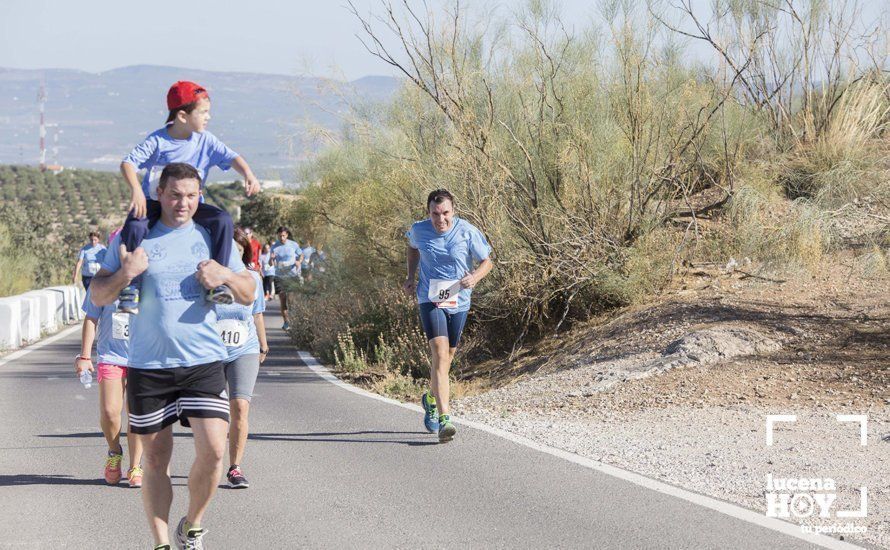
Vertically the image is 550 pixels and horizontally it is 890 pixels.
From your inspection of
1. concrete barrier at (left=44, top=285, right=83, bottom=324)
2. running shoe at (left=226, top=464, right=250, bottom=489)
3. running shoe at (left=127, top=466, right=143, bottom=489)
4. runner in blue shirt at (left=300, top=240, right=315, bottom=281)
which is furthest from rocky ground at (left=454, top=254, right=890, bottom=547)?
concrete barrier at (left=44, top=285, right=83, bottom=324)

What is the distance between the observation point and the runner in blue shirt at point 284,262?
2389cm

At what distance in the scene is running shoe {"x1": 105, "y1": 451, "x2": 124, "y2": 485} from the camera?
8.21 meters

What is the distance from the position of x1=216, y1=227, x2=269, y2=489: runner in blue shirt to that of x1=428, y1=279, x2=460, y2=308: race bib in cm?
184

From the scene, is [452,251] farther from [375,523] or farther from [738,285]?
[738,285]

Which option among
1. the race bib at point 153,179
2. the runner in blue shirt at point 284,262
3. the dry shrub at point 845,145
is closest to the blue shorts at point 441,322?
the race bib at point 153,179

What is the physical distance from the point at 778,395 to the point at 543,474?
10.7 ft

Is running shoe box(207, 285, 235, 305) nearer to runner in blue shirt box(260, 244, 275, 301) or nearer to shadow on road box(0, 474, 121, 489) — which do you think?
shadow on road box(0, 474, 121, 489)

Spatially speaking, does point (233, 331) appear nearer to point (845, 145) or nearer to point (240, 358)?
point (240, 358)

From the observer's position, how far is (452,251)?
9781 millimetres

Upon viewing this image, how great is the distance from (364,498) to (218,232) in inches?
95.4

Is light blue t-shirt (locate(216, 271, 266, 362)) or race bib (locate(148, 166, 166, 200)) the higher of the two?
race bib (locate(148, 166, 166, 200))

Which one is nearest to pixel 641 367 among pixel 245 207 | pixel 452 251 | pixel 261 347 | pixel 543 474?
pixel 452 251

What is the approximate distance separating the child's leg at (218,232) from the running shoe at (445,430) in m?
3.94

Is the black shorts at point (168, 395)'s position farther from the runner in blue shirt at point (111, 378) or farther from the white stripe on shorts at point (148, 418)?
the runner in blue shirt at point (111, 378)
